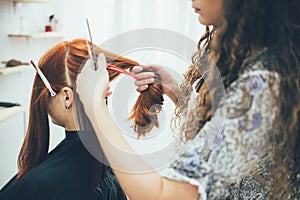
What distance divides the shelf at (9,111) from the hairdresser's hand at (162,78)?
38cm

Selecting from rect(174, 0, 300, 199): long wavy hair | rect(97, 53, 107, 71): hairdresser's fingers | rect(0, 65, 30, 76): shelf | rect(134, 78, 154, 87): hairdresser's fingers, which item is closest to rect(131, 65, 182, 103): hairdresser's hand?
rect(134, 78, 154, 87): hairdresser's fingers

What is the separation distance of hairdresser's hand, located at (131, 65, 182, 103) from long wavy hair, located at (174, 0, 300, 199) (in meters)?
0.25

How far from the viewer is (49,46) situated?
1231 mm

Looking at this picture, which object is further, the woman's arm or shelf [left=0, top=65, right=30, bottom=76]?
shelf [left=0, top=65, right=30, bottom=76]

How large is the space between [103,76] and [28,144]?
0.41 m

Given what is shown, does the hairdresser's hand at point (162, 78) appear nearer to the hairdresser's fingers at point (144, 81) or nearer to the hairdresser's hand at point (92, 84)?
the hairdresser's fingers at point (144, 81)

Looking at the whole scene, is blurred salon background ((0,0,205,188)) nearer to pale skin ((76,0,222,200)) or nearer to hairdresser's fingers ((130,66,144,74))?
hairdresser's fingers ((130,66,144,74))

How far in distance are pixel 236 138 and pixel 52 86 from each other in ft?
1.90

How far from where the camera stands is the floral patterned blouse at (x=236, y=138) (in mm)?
831

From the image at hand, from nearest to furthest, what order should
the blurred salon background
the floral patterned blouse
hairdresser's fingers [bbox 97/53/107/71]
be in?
the floral patterned blouse
hairdresser's fingers [bbox 97/53/107/71]
the blurred salon background

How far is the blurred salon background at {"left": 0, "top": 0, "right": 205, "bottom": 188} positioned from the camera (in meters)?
1.23

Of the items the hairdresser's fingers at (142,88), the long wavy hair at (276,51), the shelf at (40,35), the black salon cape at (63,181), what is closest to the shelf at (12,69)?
the shelf at (40,35)

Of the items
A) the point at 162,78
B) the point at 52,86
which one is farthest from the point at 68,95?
the point at 162,78

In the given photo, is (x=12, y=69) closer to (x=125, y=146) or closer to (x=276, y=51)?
(x=125, y=146)
